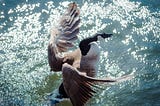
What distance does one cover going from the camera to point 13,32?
26.5 ft

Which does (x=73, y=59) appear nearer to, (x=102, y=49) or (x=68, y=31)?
(x=68, y=31)

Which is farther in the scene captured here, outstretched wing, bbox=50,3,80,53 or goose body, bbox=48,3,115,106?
outstretched wing, bbox=50,3,80,53

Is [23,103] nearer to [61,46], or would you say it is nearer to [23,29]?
[61,46]

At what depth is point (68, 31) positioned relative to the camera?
6383 millimetres

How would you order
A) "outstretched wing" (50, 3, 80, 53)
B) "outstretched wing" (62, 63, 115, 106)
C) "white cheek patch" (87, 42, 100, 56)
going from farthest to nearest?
1. "outstretched wing" (50, 3, 80, 53)
2. "white cheek patch" (87, 42, 100, 56)
3. "outstretched wing" (62, 63, 115, 106)

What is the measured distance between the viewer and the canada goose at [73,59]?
4648 mm

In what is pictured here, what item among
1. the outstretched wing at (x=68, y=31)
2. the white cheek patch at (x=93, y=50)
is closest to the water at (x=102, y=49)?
the outstretched wing at (x=68, y=31)

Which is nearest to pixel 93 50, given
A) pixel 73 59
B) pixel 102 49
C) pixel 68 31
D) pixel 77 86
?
pixel 73 59

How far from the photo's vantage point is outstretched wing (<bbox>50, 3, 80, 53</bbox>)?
20.7 feet

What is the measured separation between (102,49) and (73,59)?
1.51m

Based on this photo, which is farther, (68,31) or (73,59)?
(68,31)

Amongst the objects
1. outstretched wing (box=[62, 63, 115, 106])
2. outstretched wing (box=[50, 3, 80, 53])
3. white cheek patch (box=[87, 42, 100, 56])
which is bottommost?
outstretched wing (box=[62, 63, 115, 106])

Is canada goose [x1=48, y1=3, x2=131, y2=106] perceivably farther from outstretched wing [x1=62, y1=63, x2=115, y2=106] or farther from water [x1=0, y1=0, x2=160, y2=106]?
water [x1=0, y1=0, x2=160, y2=106]

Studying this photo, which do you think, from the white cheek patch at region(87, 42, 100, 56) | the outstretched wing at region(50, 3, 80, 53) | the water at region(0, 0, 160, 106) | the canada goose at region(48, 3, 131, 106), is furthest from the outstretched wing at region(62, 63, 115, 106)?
the outstretched wing at region(50, 3, 80, 53)
